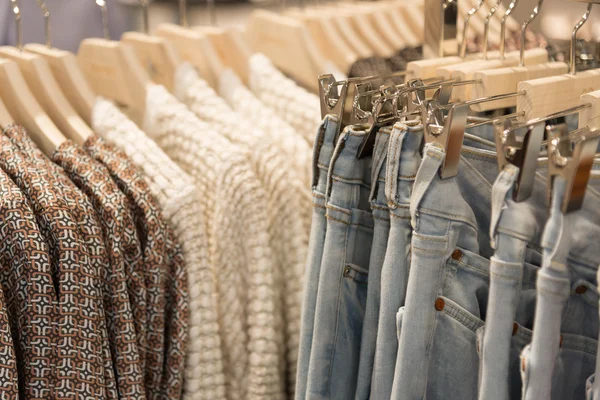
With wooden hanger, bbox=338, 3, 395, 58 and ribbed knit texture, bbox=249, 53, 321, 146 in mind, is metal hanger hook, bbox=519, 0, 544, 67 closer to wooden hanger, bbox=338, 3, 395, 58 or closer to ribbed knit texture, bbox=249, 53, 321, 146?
ribbed knit texture, bbox=249, 53, 321, 146

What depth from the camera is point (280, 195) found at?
42.2 inches

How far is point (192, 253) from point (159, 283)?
2.5 inches

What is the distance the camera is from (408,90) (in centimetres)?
80

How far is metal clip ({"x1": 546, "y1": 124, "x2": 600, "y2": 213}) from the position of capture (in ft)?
2.00

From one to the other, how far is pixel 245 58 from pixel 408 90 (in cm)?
57

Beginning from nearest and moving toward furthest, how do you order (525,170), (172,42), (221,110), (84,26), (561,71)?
1. (525,170)
2. (561,71)
3. (221,110)
4. (172,42)
5. (84,26)

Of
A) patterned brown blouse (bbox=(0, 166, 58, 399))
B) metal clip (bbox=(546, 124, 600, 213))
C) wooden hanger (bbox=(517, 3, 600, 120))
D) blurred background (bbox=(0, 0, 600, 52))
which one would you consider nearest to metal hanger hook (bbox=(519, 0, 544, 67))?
wooden hanger (bbox=(517, 3, 600, 120))

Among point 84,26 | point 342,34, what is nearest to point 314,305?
point 342,34

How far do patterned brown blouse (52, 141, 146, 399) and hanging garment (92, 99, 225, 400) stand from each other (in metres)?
0.07

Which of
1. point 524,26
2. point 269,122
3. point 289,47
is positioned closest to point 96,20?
point 289,47

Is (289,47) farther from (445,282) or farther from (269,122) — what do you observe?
(445,282)

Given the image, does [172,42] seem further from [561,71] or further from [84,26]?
[561,71]

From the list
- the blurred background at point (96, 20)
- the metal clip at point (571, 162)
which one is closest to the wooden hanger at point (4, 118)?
the blurred background at point (96, 20)

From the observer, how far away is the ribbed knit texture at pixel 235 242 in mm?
1005
